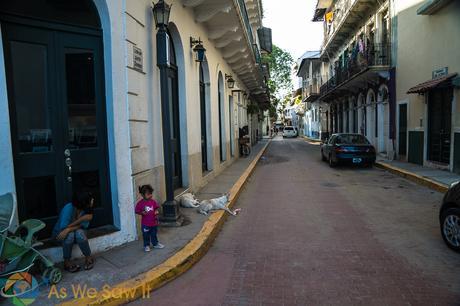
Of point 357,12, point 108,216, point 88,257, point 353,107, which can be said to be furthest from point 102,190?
point 353,107

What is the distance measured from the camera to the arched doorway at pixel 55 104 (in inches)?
177

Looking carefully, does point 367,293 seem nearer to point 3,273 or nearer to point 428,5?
point 3,273

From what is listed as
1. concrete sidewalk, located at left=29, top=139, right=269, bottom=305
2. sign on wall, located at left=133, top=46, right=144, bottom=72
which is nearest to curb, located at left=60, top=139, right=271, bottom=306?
concrete sidewalk, located at left=29, top=139, right=269, bottom=305

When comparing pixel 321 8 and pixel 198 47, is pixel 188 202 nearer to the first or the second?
Result: pixel 198 47

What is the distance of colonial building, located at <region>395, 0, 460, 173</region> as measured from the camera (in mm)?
11414

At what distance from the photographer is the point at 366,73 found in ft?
59.3

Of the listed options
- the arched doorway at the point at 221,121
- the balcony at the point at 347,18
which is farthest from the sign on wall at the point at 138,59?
the balcony at the point at 347,18

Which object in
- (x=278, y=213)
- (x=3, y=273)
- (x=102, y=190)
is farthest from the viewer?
(x=278, y=213)

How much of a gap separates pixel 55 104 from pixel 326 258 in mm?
4072

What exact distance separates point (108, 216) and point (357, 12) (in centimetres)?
1967

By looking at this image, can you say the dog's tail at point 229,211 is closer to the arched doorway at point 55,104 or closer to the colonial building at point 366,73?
the arched doorway at point 55,104

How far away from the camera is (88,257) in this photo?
4492mm

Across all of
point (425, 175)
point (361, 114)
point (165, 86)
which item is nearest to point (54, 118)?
point (165, 86)
